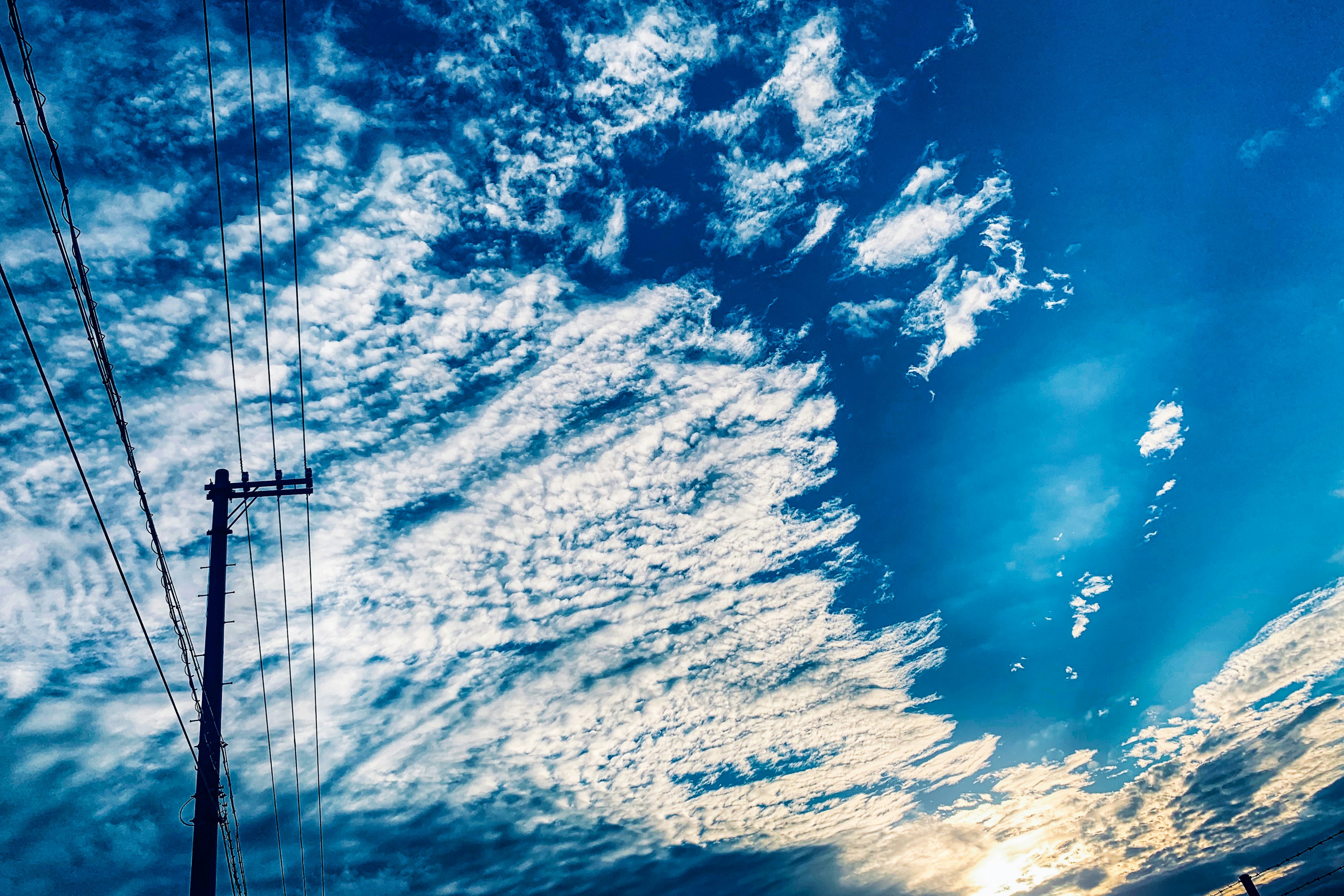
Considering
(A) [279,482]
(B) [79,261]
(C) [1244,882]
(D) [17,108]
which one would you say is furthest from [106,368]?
(C) [1244,882]

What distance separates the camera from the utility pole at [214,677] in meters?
11.5

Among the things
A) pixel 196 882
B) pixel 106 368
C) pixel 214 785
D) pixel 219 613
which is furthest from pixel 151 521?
pixel 196 882

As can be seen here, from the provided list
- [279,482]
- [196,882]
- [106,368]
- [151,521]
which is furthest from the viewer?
[279,482]

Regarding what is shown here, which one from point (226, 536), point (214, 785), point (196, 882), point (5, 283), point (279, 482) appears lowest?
point (196, 882)

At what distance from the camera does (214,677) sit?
41.7 feet

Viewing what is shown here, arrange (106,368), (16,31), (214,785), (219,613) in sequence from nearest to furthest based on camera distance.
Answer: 1. (16,31)
2. (106,368)
3. (214,785)
4. (219,613)

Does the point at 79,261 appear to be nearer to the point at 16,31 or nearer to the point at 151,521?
the point at 16,31

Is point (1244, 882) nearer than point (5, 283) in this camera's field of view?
No

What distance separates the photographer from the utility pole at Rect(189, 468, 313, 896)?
1145cm

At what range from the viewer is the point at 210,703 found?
12.4 meters

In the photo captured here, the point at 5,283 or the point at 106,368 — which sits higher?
the point at 106,368

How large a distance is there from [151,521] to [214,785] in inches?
225

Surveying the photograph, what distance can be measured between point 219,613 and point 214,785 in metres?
3.15

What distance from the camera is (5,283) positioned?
5863mm
